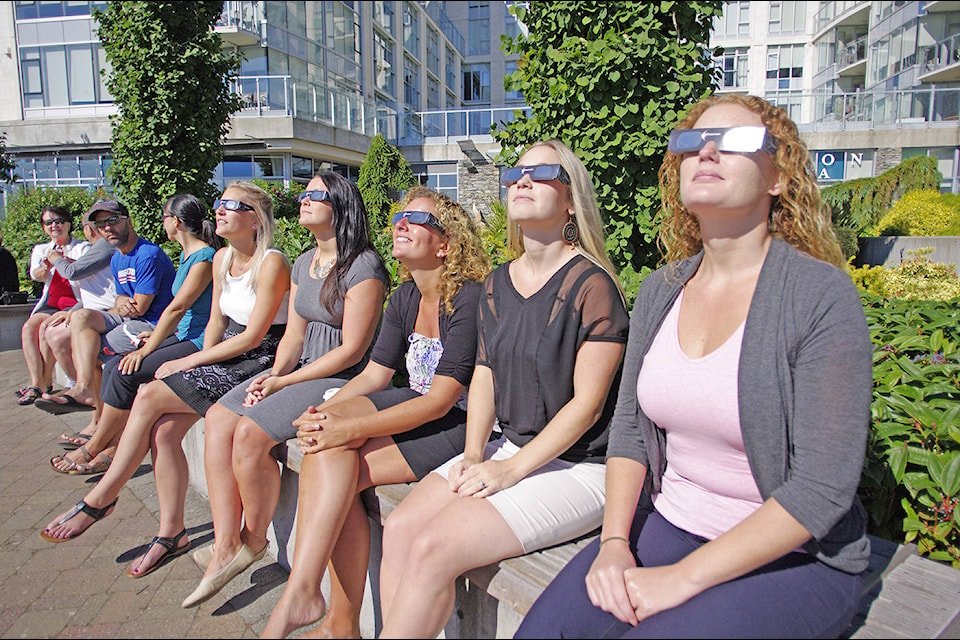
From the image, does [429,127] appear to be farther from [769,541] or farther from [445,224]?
[769,541]

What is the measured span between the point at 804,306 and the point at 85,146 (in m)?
29.8

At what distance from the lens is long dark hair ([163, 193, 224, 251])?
15.0ft

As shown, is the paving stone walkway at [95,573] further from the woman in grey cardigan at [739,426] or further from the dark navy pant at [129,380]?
the woman in grey cardigan at [739,426]

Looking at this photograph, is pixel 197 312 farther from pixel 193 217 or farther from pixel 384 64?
pixel 384 64

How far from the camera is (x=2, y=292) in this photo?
9164 mm

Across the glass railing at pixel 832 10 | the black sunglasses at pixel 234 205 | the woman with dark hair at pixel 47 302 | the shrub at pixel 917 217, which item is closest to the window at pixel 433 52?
the glass railing at pixel 832 10

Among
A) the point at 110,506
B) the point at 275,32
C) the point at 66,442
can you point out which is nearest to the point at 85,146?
the point at 275,32

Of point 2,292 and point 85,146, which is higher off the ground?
point 85,146

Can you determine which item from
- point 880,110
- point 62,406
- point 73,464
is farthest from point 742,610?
point 880,110

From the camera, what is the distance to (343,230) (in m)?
3.33

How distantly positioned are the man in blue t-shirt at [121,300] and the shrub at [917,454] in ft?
15.0

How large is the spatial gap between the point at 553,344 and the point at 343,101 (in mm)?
26449

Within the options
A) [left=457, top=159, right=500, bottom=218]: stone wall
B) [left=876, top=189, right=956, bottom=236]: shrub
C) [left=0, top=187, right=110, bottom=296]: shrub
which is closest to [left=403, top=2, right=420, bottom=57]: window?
[left=457, top=159, right=500, bottom=218]: stone wall

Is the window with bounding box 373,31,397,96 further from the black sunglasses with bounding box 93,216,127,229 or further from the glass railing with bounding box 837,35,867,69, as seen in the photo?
the black sunglasses with bounding box 93,216,127,229
